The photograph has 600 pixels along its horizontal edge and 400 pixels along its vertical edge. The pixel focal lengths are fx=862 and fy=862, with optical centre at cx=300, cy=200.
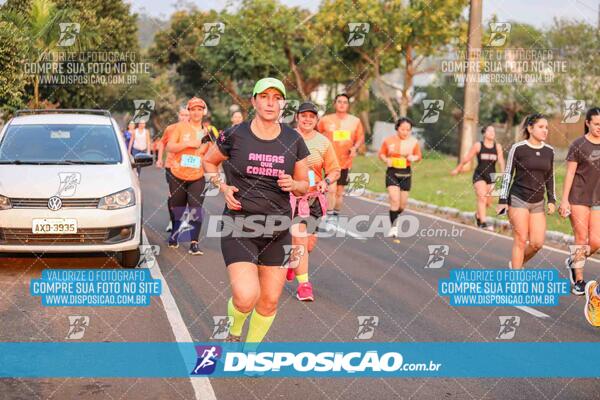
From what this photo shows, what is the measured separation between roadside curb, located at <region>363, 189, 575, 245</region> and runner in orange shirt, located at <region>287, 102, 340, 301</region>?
247 inches

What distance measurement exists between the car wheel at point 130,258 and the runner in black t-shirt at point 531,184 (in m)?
4.45

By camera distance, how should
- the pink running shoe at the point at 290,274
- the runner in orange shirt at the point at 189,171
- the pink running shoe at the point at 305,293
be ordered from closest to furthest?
the pink running shoe at the point at 305,293, the pink running shoe at the point at 290,274, the runner in orange shirt at the point at 189,171

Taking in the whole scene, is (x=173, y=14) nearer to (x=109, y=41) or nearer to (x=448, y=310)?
(x=109, y=41)

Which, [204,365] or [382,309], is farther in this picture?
[382,309]

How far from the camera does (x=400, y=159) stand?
14.4 meters

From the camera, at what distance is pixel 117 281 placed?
9.91m

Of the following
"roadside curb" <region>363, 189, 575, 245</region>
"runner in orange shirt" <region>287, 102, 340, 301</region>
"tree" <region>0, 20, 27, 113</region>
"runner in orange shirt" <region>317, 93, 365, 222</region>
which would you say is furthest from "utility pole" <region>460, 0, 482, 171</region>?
"runner in orange shirt" <region>287, 102, 340, 301</region>

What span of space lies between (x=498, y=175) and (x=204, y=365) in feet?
34.7

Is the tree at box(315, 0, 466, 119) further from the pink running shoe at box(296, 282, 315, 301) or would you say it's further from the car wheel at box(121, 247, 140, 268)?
the pink running shoe at box(296, 282, 315, 301)

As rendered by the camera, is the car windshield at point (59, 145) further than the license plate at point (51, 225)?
Yes

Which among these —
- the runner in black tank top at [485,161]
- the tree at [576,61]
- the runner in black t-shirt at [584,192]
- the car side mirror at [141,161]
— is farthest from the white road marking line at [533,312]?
the tree at [576,61]

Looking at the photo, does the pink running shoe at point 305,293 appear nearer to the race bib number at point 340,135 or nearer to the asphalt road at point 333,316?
the asphalt road at point 333,316

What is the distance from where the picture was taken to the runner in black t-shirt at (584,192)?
972 cm

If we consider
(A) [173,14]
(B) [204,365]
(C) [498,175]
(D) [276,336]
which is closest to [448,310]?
(D) [276,336]
